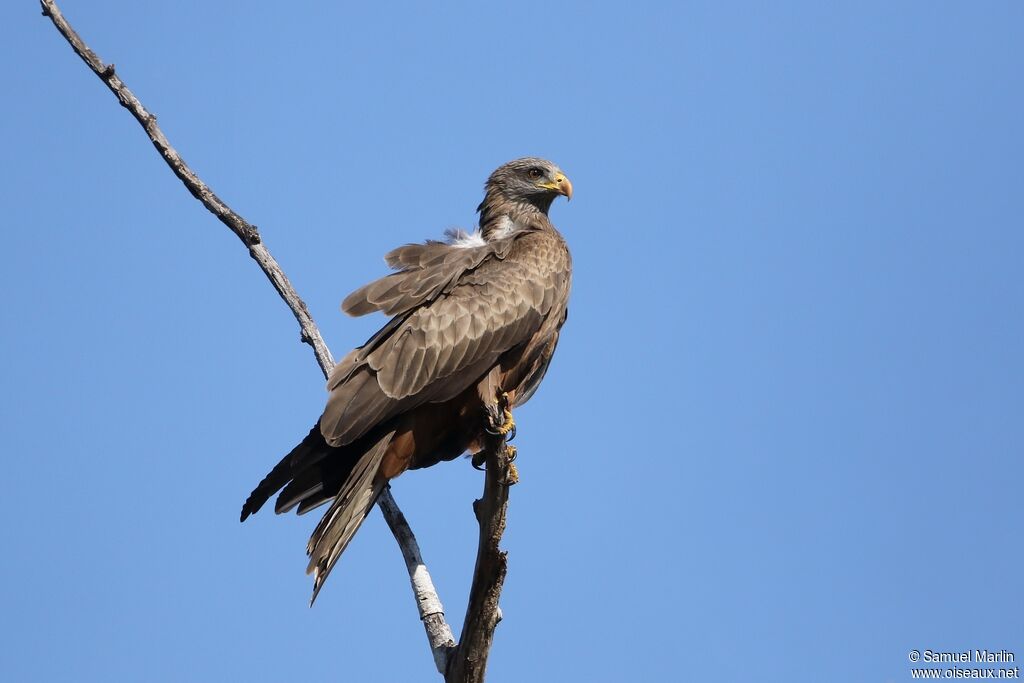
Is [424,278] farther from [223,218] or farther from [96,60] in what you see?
[96,60]

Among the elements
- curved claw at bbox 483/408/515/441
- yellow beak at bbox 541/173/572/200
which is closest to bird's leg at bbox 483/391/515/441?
curved claw at bbox 483/408/515/441

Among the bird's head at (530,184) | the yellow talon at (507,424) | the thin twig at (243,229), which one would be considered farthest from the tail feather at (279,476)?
the bird's head at (530,184)

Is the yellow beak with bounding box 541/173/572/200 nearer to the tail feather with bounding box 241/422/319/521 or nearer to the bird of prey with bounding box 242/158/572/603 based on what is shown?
the bird of prey with bounding box 242/158/572/603

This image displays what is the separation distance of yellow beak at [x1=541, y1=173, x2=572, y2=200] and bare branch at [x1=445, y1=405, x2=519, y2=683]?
333 cm

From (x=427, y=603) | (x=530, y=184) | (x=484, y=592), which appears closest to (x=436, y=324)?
(x=427, y=603)

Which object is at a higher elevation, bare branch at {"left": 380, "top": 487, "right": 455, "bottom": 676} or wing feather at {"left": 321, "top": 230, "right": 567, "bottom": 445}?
wing feather at {"left": 321, "top": 230, "right": 567, "bottom": 445}

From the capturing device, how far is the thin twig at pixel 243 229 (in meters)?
5.62

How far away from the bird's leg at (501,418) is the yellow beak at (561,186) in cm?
208

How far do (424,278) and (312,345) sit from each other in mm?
842

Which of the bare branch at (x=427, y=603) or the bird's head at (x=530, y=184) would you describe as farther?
the bird's head at (x=530, y=184)

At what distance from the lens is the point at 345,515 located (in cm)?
565

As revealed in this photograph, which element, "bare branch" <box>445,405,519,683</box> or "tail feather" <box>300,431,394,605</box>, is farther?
"tail feather" <box>300,431,394,605</box>

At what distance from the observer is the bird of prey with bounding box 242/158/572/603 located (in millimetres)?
5867

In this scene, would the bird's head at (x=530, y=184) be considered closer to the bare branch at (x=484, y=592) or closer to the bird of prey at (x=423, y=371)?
the bird of prey at (x=423, y=371)
